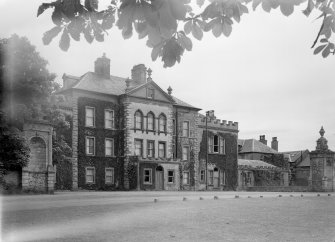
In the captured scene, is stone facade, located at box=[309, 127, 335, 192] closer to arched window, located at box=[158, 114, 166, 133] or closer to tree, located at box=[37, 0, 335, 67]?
arched window, located at box=[158, 114, 166, 133]

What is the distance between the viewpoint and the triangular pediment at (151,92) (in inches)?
1774

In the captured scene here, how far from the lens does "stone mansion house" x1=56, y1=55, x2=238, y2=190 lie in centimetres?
4234

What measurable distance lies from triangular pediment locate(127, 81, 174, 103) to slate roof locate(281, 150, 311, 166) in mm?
41296

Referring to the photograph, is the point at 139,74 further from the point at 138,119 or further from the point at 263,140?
the point at 263,140

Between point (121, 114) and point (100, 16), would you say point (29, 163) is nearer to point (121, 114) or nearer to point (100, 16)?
point (121, 114)

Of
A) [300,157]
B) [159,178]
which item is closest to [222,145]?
[159,178]

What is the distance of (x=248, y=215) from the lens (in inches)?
607

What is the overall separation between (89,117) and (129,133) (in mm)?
4232

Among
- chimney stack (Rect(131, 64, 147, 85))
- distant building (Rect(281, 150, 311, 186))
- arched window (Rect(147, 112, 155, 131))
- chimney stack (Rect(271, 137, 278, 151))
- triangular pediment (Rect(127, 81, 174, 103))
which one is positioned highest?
chimney stack (Rect(131, 64, 147, 85))

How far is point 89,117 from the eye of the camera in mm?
43156

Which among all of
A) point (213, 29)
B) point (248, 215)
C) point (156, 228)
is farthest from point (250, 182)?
point (213, 29)

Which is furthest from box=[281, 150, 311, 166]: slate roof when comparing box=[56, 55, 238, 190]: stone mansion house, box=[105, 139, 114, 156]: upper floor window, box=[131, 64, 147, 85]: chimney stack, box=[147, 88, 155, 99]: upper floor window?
box=[105, 139, 114, 156]: upper floor window

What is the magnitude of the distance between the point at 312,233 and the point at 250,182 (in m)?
49.3

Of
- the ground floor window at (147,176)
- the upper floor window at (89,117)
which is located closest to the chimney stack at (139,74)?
the upper floor window at (89,117)
